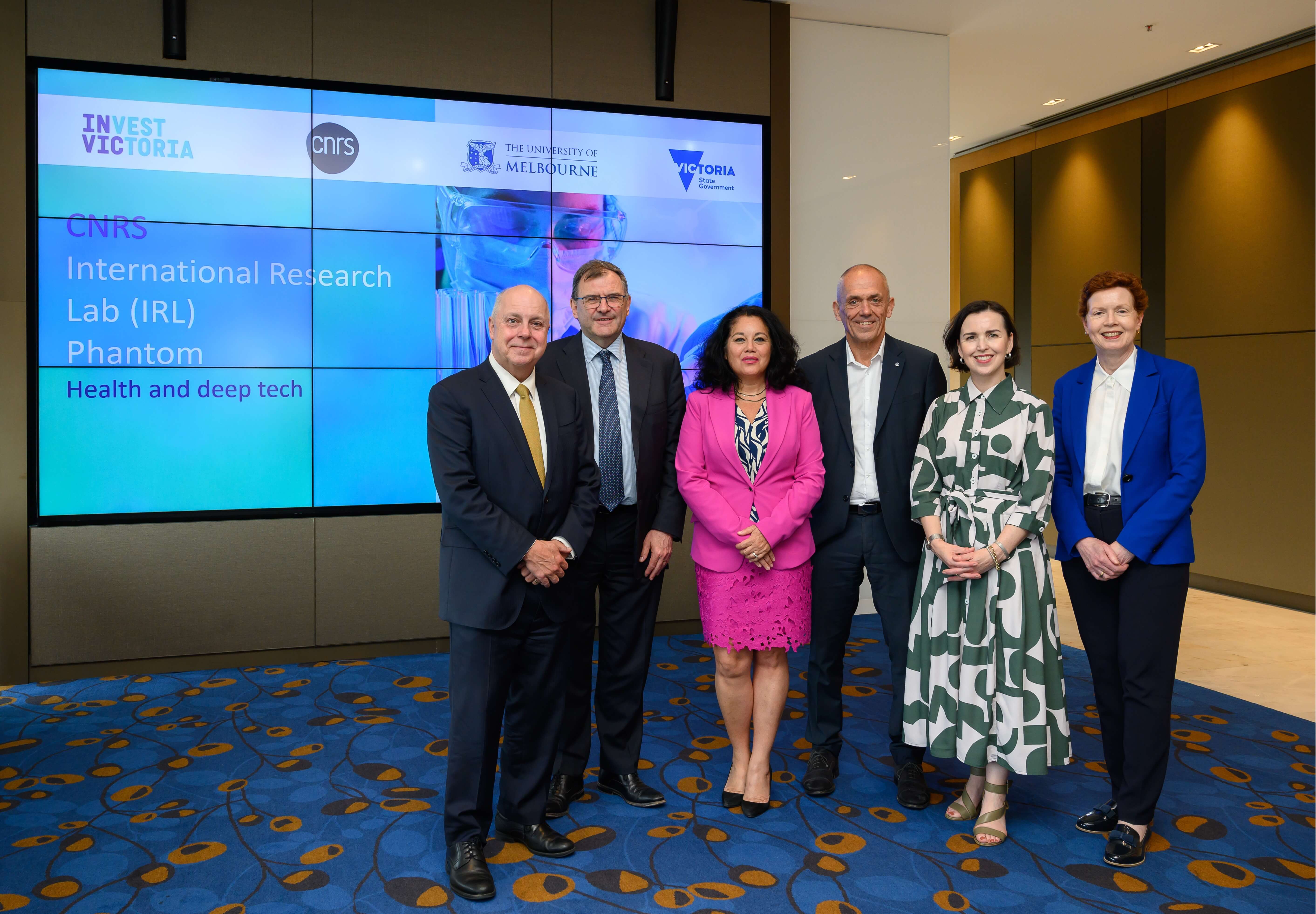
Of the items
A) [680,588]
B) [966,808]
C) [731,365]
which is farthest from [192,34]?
[966,808]

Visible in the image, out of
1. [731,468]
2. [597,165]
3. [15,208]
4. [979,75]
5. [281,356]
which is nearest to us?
[731,468]

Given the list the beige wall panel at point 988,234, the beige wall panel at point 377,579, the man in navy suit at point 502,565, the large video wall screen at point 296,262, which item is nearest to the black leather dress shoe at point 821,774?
the man in navy suit at point 502,565

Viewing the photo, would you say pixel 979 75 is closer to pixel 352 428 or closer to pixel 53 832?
pixel 352 428

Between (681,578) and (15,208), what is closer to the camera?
(15,208)

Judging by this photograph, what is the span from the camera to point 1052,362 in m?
8.77

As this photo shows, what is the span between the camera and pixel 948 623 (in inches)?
119

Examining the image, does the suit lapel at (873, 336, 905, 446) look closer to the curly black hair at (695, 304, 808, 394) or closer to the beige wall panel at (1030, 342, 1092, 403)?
the curly black hair at (695, 304, 808, 394)

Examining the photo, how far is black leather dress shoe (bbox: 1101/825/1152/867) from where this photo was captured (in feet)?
9.12

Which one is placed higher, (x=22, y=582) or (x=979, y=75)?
(x=979, y=75)

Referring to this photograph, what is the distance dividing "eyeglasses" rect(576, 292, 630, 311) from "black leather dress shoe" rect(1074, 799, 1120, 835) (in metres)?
2.39

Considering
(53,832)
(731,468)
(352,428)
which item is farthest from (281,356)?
(731,468)

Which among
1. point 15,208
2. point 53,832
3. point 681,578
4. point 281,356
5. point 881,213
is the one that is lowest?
point 53,832

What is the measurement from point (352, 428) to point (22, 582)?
6.05 ft

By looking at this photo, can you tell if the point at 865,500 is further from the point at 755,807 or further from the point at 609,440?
the point at 755,807
